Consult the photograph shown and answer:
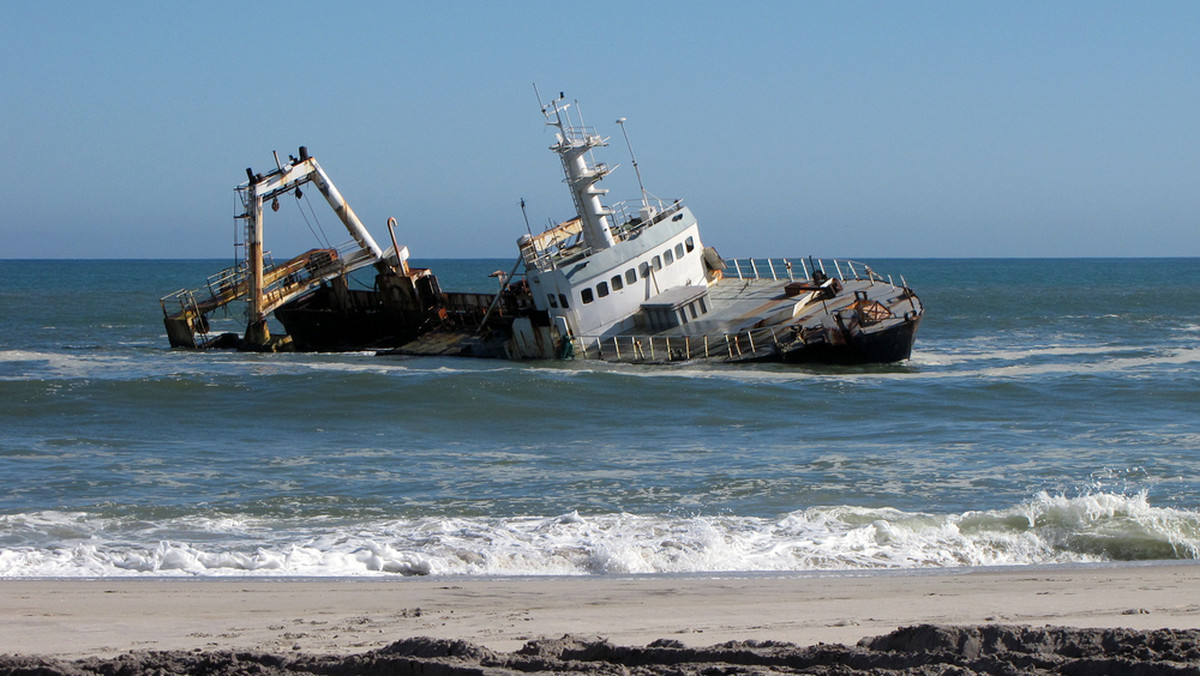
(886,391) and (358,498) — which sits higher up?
(358,498)

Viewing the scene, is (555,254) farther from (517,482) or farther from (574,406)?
(517,482)

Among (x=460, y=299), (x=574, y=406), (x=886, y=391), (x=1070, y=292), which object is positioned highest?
(x=460, y=299)

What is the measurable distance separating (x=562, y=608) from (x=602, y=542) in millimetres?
3171

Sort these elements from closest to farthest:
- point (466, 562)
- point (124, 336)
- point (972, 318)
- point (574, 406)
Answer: point (466, 562) → point (574, 406) → point (124, 336) → point (972, 318)

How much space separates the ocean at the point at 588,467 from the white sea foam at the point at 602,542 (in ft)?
0.12

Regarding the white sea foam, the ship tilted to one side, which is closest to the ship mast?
the ship tilted to one side

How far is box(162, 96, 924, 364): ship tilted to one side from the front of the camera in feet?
88.7

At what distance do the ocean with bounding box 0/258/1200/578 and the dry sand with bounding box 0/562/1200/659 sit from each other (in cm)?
120

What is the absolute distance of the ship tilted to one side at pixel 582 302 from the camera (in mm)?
27031

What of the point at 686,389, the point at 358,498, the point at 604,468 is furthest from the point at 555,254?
the point at 358,498

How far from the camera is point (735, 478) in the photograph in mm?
14164

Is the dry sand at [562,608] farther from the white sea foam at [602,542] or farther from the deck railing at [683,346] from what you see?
the deck railing at [683,346]

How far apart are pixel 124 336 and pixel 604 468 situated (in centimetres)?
3549

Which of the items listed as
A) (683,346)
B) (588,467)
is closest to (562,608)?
(588,467)
